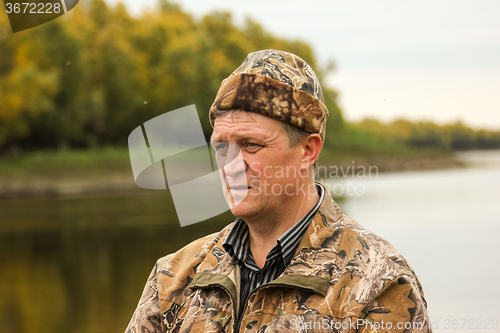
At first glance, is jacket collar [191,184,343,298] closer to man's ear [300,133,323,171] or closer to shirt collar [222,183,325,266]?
shirt collar [222,183,325,266]

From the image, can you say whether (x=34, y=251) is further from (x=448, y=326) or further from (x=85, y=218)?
(x=448, y=326)

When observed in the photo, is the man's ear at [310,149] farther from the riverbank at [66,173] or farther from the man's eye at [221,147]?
the riverbank at [66,173]

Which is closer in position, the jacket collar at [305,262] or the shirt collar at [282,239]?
the jacket collar at [305,262]

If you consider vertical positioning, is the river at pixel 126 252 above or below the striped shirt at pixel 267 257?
below

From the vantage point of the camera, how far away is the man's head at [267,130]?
2070mm

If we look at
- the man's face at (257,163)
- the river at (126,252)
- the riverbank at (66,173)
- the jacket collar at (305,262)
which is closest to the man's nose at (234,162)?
the man's face at (257,163)

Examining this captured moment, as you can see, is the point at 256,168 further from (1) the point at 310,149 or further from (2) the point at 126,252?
(2) the point at 126,252

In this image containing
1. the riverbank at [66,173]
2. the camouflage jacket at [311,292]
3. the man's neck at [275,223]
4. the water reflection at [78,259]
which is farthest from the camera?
the riverbank at [66,173]

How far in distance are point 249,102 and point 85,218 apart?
2225cm

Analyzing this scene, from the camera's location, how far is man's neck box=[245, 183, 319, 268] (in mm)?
2191

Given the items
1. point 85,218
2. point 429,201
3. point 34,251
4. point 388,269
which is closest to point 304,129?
point 388,269

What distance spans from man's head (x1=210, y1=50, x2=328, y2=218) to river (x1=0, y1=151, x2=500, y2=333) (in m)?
7.13

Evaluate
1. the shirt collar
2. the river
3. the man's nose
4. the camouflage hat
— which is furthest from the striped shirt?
the river

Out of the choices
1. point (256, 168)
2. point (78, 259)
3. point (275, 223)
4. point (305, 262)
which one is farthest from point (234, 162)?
point (78, 259)
